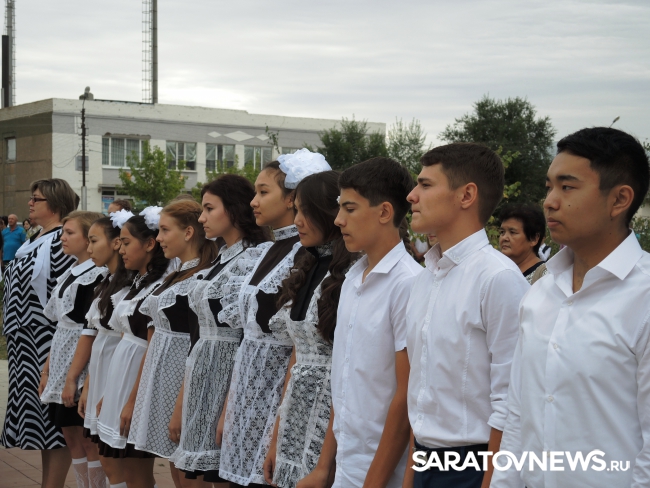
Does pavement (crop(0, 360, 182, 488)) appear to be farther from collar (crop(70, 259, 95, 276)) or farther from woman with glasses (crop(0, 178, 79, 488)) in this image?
collar (crop(70, 259, 95, 276))

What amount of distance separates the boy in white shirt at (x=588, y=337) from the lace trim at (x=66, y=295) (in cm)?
413

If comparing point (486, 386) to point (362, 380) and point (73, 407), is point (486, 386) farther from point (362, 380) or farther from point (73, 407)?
point (73, 407)

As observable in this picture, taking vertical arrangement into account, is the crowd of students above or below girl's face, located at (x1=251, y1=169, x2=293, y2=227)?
below

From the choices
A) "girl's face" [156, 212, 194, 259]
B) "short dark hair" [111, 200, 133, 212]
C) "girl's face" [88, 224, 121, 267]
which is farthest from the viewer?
"short dark hair" [111, 200, 133, 212]

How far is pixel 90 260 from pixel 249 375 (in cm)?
259

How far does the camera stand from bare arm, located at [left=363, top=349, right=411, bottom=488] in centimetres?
297

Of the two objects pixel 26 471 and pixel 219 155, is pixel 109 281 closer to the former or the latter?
pixel 26 471

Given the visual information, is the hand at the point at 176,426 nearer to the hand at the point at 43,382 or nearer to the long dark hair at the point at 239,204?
the long dark hair at the point at 239,204

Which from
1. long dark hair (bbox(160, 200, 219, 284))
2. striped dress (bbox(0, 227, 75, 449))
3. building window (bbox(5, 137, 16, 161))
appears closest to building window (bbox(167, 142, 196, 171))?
building window (bbox(5, 137, 16, 161))

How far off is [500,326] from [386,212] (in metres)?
0.87

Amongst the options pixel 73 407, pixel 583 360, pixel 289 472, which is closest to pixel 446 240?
pixel 583 360

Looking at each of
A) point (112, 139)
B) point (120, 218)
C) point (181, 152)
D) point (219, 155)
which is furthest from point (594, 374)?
point (219, 155)

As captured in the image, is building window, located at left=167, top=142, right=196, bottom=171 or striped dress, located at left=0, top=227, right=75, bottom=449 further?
building window, located at left=167, top=142, right=196, bottom=171

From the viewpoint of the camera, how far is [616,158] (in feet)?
7.77
